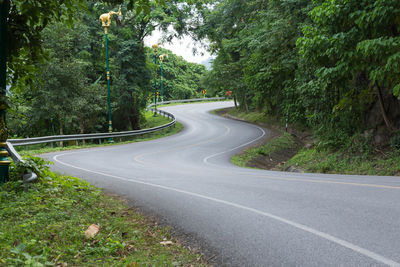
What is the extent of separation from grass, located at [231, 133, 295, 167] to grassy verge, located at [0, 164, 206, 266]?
11.5 meters

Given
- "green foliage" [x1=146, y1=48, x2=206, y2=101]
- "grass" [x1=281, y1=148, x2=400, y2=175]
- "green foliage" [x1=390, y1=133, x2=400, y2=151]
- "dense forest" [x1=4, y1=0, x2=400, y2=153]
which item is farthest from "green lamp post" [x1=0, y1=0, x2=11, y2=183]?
"green foliage" [x1=146, y1=48, x2=206, y2=101]

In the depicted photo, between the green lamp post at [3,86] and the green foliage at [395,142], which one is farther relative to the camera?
the green foliage at [395,142]

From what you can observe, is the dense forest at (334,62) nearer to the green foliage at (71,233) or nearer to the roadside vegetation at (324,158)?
the roadside vegetation at (324,158)

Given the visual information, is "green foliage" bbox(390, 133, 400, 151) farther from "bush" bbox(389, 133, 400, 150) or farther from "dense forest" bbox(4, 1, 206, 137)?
"dense forest" bbox(4, 1, 206, 137)

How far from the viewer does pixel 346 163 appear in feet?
47.8

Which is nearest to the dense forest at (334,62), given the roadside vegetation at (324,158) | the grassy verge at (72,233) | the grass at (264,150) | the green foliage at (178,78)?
the roadside vegetation at (324,158)

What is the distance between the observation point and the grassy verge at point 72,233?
3844mm

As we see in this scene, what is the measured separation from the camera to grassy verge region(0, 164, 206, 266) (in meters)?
3.84

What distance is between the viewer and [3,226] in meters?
4.50

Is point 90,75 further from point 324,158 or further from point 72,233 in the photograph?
A: point 72,233

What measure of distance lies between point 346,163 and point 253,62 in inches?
512

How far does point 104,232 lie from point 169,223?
46.2 inches

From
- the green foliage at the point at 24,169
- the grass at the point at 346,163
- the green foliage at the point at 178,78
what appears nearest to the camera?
the green foliage at the point at 24,169

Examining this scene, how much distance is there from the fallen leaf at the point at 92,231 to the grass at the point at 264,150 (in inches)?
491
